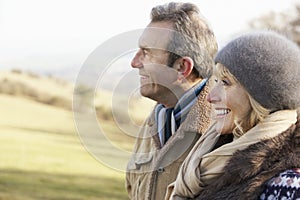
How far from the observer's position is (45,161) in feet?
23.6

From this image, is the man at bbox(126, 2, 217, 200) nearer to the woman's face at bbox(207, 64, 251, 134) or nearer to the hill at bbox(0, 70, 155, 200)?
the woman's face at bbox(207, 64, 251, 134)

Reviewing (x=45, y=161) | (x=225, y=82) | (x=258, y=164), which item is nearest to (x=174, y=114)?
(x=225, y=82)

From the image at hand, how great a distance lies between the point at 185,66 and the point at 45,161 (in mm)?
5315

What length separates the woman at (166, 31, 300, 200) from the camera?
1.57 m

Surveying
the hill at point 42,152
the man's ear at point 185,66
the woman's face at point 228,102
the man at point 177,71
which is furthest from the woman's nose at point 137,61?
the hill at point 42,152

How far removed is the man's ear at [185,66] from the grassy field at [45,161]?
476 cm

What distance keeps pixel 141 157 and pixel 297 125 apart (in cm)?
70

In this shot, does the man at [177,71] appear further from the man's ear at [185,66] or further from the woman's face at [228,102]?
the woman's face at [228,102]

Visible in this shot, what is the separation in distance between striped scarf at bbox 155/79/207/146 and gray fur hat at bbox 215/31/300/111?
431 mm

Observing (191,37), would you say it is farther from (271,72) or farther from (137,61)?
(271,72)

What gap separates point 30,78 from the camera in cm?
706

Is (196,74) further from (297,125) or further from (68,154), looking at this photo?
(68,154)

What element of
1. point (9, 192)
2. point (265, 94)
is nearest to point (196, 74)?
point (265, 94)

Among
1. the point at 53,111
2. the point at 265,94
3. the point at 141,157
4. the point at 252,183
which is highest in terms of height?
the point at 265,94
